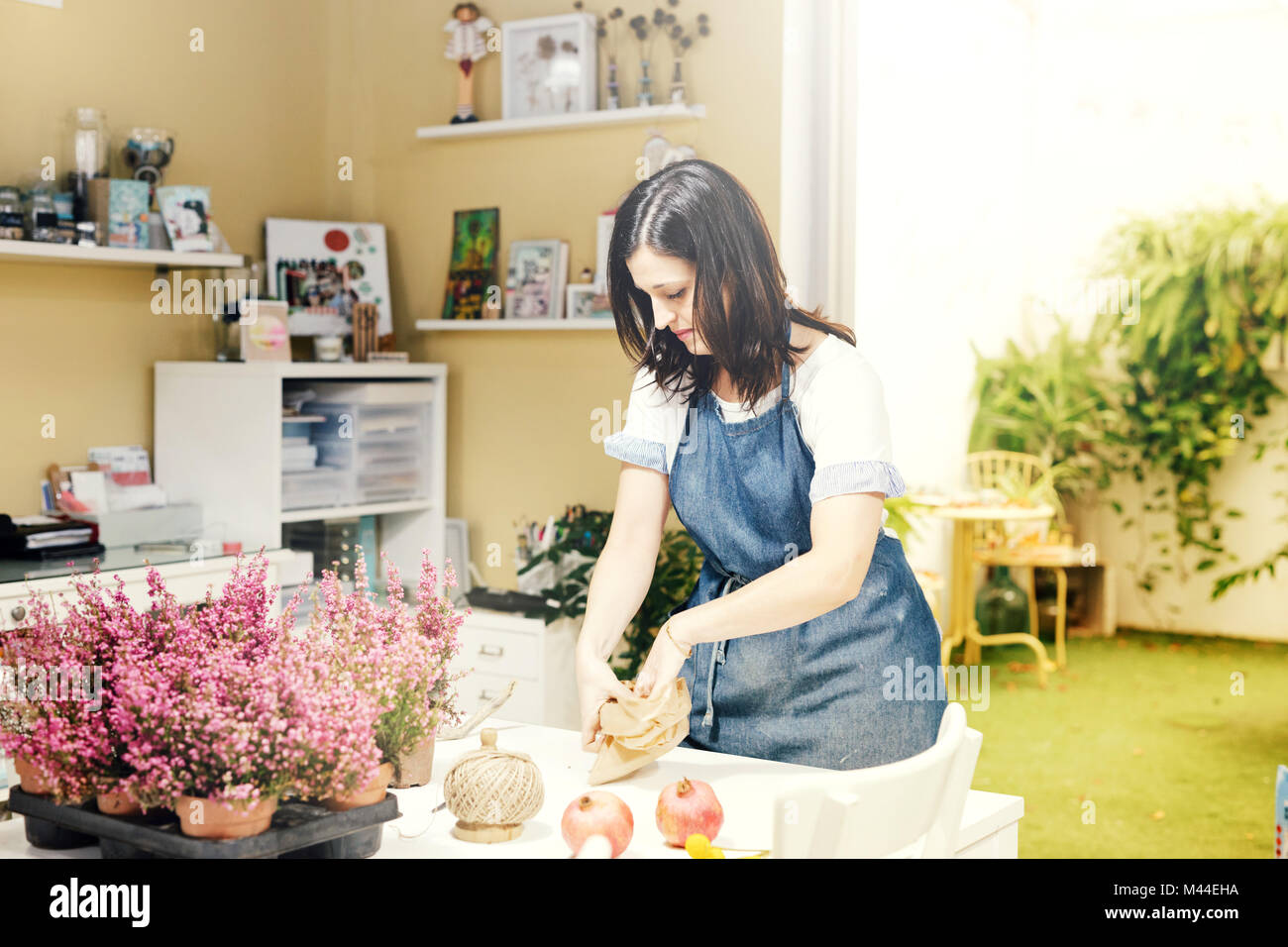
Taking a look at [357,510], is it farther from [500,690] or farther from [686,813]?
[686,813]

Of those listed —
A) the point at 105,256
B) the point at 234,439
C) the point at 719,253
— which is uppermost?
the point at 105,256

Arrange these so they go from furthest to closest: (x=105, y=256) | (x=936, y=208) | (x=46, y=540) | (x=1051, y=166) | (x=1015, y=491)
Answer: (x=1051, y=166) < (x=1015, y=491) < (x=936, y=208) < (x=105, y=256) < (x=46, y=540)


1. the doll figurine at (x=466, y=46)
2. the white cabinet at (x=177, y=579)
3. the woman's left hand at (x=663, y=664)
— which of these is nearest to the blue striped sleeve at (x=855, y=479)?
the woman's left hand at (x=663, y=664)

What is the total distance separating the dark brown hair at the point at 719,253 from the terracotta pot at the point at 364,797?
0.75 meters

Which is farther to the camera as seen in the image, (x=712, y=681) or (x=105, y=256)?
(x=105, y=256)

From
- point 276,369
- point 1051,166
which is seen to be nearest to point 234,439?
point 276,369

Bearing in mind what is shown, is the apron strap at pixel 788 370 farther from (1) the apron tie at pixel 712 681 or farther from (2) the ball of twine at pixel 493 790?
(2) the ball of twine at pixel 493 790

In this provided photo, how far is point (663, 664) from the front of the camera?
5.17 feet

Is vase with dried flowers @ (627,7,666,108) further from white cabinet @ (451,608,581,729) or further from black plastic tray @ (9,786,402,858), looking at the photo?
black plastic tray @ (9,786,402,858)

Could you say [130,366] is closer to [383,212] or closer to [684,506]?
[383,212]

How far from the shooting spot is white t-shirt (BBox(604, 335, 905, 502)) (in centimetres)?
167

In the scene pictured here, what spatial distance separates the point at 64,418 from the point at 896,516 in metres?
2.72

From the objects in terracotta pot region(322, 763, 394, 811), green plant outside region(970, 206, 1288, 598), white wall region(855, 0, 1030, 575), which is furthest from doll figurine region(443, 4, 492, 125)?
terracotta pot region(322, 763, 394, 811)

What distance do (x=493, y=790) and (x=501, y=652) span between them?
2.32 meters
